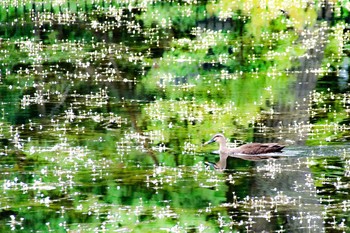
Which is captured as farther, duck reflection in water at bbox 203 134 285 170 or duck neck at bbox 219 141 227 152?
duck neck at bbox 219 141 227 152

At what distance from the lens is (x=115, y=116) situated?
17.0m

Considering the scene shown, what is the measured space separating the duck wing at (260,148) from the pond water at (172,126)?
0.47 ft

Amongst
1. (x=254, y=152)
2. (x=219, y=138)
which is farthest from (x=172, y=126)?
(x=254, y=152)

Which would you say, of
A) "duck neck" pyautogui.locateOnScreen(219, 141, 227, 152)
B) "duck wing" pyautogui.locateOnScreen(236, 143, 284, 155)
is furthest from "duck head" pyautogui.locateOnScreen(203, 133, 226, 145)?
"duck wing" pyautogui.locateOnScreen(236, 143, 284, 155)

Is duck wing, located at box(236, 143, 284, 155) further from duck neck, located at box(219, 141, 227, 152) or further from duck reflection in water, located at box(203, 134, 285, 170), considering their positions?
duck neck, located at box(219, 141, 227, 152)

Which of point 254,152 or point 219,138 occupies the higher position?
point 219,138

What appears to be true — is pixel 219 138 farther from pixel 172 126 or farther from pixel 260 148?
pixel 172 126

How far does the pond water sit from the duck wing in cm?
14

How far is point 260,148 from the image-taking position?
545 inches

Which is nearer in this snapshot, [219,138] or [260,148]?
[260,148]

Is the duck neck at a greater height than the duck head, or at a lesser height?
lesser

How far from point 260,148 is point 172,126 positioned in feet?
7.77

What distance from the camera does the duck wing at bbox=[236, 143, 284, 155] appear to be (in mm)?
13844

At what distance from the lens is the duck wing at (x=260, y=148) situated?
Answer: 1384 cm
